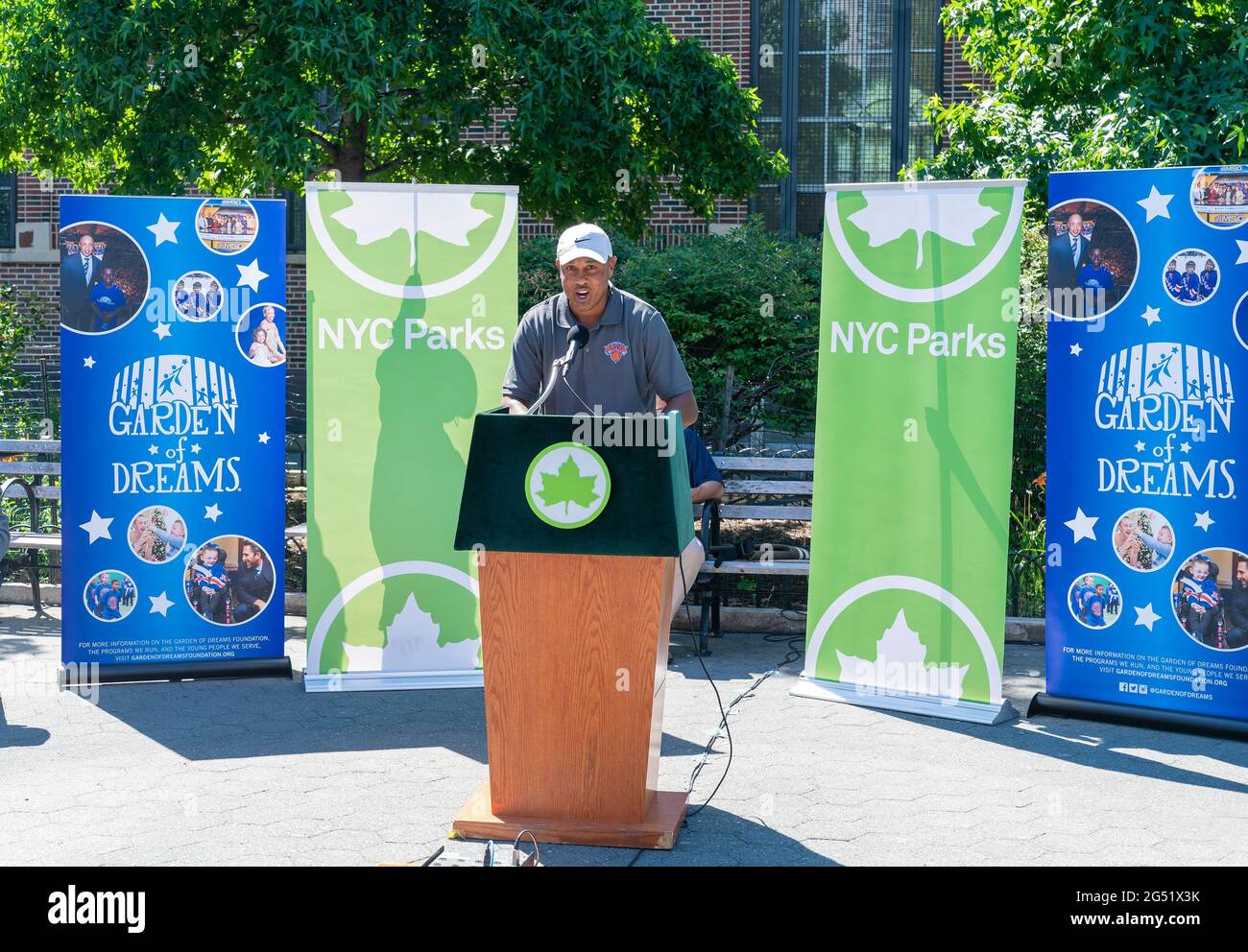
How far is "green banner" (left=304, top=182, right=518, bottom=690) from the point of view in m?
6.71

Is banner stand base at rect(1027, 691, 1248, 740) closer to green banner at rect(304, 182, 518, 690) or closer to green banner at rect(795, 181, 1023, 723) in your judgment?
green banner at rect(795, 181, 1023, 723)

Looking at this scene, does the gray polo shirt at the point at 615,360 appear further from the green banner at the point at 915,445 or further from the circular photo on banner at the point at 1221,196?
the circular photo on banner at the point at 1221,196

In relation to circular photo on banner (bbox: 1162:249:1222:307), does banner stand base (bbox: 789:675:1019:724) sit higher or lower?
lower

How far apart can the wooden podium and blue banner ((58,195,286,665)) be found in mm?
2979

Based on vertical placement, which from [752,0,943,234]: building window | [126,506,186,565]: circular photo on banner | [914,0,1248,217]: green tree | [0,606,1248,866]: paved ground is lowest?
[0,606,1248,866]: paved ground

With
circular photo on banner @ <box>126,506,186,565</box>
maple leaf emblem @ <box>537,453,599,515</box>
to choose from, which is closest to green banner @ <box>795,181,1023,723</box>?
maple leaf emblem @ <box>537,453,599,515</box>

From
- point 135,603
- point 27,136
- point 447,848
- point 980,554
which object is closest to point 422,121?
point 27,136

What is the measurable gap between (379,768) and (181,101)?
21.1 feet

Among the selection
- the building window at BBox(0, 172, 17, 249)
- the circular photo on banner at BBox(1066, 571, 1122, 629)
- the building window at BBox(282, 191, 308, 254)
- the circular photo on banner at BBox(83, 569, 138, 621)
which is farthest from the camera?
the building window at BBox(0, 172, 17, 249)

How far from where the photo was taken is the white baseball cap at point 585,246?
5.21 meters

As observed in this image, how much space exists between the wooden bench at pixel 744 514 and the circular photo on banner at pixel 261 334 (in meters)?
2.72

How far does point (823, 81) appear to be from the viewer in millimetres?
16797

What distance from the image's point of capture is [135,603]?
22.6 ft

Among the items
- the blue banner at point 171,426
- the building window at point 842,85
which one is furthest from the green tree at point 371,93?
the building window at point 842,85
